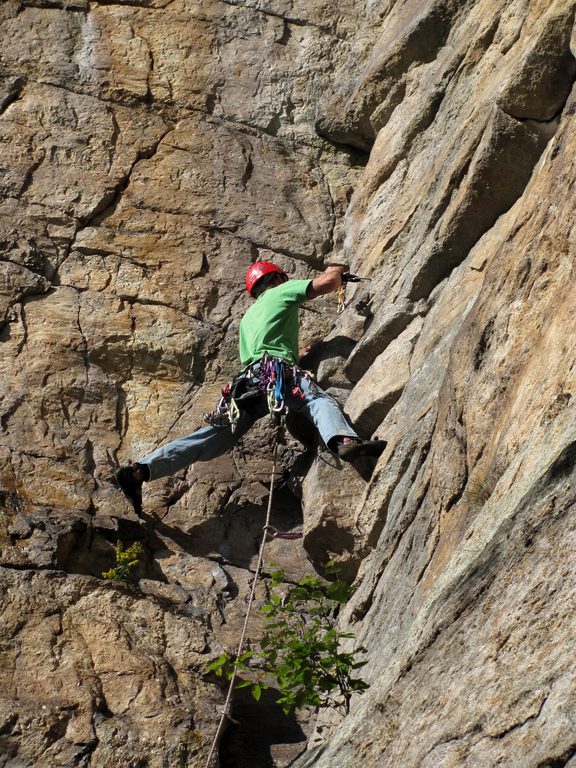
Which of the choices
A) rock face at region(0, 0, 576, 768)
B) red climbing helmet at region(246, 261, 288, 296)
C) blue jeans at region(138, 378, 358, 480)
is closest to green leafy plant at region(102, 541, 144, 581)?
rock face at region(0, 0, 576, 768)

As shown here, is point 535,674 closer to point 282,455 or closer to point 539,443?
point 539,443

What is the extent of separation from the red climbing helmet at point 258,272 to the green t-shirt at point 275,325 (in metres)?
0.45

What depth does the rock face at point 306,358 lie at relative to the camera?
14.1 feet

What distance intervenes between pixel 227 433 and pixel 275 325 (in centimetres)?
80

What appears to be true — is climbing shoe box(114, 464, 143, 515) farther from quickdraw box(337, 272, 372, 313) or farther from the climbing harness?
quickdraw box(337, 272, 372, 313)

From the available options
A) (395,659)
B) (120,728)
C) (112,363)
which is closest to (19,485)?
(112,363)

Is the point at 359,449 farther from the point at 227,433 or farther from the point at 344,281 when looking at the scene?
the point at 344,281

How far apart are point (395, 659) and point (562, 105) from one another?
366 cm

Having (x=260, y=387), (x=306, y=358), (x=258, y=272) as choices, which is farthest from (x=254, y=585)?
(x=258, y=272)

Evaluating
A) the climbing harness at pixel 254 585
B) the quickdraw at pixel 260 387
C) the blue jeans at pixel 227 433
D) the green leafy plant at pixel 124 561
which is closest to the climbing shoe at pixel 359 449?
the blue jeans at pixel 227 433

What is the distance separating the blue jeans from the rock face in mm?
255

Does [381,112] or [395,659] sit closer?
[395,659]

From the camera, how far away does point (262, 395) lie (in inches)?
300

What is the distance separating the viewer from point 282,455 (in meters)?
8.05
